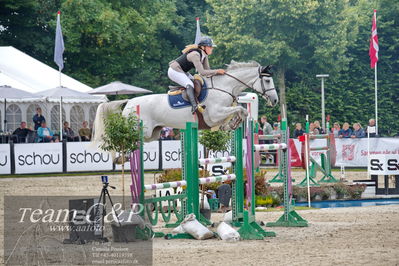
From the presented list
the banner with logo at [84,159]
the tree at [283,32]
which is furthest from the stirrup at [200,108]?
the tree at [283,32]

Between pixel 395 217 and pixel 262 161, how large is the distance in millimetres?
16797

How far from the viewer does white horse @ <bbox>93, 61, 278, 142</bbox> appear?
47.1 feet

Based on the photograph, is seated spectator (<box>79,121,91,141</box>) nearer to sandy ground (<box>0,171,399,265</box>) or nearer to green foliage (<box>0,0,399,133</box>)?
green foliage (<box>0,0,399,133</box>)

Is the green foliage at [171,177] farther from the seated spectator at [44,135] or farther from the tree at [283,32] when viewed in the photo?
the tree at [283,32]

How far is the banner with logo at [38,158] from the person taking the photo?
25438 millimetres

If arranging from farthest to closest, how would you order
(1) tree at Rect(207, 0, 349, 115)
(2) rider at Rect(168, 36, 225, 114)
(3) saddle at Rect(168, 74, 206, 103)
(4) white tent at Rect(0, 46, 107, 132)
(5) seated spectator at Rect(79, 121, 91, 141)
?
(1) tree at Rect(207, 0, 349, 115), (4) white tent at Rect(0, 46, 107, 132), (5) seated spectator at Rect(79, 121, 91, 141), (3) saddle at Rect(168, 74, 206, 103), (2) rider at Rect(168, 36, 225, 114)

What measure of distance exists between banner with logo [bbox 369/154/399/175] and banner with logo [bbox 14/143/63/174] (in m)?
10.8

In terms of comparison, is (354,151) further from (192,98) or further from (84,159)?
(192,98)

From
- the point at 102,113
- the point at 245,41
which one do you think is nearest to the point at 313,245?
the point at 102,113

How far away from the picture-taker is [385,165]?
60.2 feet

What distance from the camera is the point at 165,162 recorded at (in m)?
26.6

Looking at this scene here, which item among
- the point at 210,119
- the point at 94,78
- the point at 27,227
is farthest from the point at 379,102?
the point at 27,227

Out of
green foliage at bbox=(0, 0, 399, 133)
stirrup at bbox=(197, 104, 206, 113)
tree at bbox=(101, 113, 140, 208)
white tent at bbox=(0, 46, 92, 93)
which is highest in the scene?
green foliage at bbox=(0, 0, 399, 133)

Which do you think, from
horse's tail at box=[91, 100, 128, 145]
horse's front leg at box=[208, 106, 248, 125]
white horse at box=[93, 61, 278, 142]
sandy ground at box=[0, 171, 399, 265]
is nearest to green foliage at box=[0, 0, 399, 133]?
horse's tail at box=[91, 100, 128, 145]
